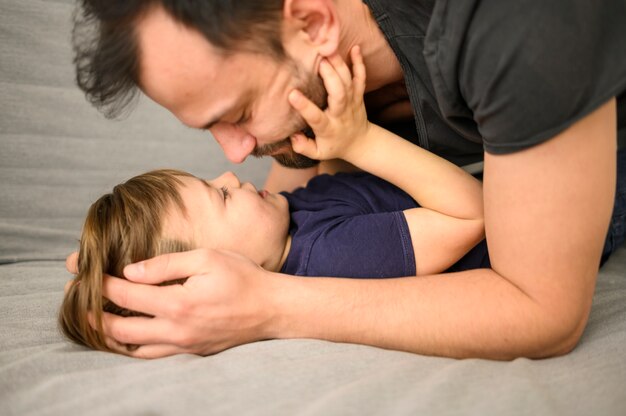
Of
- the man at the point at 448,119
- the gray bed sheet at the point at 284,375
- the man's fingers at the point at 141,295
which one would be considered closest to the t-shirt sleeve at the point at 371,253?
the man at the point at 448,119

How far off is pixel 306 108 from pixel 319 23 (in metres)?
0.17

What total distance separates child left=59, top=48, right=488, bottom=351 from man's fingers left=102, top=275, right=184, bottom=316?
54 millimetres

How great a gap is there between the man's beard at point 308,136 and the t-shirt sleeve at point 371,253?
24 cm

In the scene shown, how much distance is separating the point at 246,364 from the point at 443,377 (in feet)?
1.06

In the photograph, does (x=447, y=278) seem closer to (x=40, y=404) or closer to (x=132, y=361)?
(x=132, y=361)

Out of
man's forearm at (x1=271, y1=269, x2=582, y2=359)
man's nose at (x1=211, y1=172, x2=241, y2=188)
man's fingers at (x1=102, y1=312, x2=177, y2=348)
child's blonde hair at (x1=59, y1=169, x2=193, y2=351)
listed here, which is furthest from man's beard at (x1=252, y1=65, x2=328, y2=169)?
man's fingers at (x1=102, y1=312, x2=177, y2=348)

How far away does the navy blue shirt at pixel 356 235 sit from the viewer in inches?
46.4

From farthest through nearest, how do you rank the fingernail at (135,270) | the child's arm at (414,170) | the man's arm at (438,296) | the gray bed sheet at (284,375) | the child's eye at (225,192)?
the child's eye at (225,192) < the child's arm at (414,170) < the fingernail at (135,270) < the man's arm at (438,296) < the gray bed sheet at (284,375)

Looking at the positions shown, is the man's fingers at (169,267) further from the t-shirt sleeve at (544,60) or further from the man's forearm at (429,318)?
the t-shirt sleeve at (544,60)

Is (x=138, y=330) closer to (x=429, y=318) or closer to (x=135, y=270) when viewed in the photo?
(x=135, y=270)

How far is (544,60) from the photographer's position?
0.85 metres

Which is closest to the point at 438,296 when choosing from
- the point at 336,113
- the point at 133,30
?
the point at 336,113

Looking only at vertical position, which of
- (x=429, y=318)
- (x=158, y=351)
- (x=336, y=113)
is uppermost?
(x=336, y=113)

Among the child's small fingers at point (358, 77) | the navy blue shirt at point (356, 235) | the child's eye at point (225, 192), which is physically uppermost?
the child's small fingers at point (358, 77)
